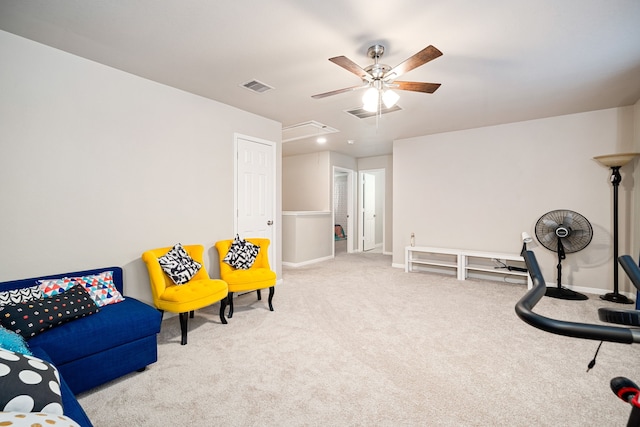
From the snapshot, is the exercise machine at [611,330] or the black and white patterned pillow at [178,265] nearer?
the exercise machine at [611,330]

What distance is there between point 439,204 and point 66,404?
5.14 m

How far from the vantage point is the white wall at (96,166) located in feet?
7.43

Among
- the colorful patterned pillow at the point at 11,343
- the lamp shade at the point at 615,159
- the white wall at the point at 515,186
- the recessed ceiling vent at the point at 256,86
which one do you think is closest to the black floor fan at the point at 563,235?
the white wall at the point at 515,186

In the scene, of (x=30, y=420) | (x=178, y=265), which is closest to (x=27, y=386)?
(x=30, y=420)

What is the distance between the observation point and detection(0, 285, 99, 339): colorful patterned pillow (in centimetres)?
175

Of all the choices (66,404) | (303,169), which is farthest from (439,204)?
(66,404)

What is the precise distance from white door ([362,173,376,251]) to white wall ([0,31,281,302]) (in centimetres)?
462

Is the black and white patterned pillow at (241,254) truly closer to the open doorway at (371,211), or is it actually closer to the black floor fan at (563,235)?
the black floor fan at (563,235)

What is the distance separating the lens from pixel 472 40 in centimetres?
230

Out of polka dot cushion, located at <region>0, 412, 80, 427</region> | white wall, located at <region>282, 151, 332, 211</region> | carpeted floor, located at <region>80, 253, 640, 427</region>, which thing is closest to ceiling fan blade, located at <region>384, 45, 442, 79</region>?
carpeted floor, located at <region>80, 253, 640, 427</region>

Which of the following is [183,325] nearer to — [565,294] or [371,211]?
[565,294]

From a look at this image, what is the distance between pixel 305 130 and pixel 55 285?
3.72 meters

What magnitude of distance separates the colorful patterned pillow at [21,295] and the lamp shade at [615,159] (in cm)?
561

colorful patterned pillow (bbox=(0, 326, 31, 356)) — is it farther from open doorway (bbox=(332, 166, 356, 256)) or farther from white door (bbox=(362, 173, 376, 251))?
white door (bbox=(362, 173, 376, 251))
